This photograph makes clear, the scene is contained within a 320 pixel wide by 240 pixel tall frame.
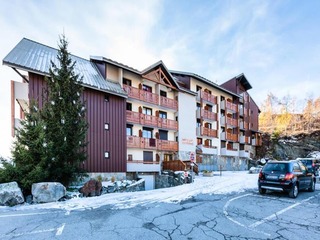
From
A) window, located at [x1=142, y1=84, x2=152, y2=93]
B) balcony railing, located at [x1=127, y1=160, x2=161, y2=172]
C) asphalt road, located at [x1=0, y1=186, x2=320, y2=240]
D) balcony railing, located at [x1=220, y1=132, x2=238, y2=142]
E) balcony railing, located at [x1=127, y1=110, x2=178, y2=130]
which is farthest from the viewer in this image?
balcony railing, located at [x1=220, y1=132, x2=238, y2=142]

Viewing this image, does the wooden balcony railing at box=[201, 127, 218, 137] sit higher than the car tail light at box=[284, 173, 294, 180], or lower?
higher

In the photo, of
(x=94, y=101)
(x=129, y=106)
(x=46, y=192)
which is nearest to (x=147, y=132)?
(x=129, y=106)

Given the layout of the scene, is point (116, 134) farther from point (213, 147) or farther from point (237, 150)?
point (237, 150)

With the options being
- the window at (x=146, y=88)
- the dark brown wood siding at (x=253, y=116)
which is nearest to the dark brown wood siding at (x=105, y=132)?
the window at (x=146, y=88)

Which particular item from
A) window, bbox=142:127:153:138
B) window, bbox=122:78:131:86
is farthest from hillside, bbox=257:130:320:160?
window, bbox=122:78:131:86

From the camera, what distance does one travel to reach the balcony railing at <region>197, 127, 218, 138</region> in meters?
28.1

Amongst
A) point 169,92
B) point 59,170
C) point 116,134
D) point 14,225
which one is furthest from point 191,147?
point 14,225

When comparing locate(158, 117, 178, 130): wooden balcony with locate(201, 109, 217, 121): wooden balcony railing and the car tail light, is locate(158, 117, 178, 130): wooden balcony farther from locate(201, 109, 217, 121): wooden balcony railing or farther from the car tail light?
the car tail light

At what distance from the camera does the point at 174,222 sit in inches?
239

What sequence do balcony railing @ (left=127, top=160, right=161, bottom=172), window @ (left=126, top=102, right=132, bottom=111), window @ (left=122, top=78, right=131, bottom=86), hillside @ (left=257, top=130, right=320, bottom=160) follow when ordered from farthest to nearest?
hillside @ (left=257, top=130, right=320, bottom=160) < window @ (left=126, top=102, right=132, bottom=111) < window @ (left=122, top=78, right=131, bottom=86) < balcony railing @ (left=127, top=160, right=161, bottom=172)

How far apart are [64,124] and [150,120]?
39.3 ft

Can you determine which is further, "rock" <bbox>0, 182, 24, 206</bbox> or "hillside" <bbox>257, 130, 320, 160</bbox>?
"hillside" <bbox>257, 130, 320, 160</bbox>

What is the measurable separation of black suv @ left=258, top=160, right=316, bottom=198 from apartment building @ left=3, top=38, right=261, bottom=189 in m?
5.29

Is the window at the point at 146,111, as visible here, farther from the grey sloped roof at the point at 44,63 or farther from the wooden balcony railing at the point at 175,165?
the wooden balcony railing at the point at 175,165
